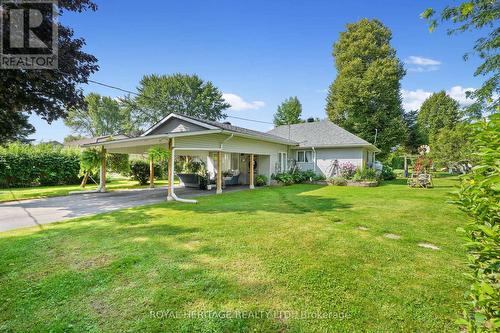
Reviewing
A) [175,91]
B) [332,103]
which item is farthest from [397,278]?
[175,91]

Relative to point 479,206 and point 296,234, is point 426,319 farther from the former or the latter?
point 296,234

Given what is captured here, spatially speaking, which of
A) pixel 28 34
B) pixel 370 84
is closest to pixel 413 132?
pixel 370 84

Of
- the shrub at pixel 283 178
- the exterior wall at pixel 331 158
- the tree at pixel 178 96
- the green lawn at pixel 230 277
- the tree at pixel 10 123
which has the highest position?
the tree at pixel 178 96

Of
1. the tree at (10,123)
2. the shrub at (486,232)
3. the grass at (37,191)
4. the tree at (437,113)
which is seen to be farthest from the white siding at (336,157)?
the tree at (437,113)

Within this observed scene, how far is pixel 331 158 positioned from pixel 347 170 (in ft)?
5.11

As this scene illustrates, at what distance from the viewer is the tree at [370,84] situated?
23141 millimetres

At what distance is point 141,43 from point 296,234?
566 inches

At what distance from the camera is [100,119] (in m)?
50.0

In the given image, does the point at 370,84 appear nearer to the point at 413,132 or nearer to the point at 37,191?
the point at 413,132

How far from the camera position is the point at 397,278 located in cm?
318

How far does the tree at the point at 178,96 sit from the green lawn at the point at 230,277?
37245 mm

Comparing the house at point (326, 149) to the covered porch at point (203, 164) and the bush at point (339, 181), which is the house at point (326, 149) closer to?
the bush at point (339, 181)

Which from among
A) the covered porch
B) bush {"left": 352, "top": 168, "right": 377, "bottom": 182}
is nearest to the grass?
the covered porch

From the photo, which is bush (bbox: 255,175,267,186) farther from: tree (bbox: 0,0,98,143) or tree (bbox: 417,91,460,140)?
tree (bbox: 417,91,460,140)
